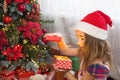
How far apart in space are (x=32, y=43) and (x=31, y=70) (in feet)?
0.72

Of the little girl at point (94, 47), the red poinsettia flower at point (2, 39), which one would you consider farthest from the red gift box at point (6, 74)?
the little girl at point (94, 47)

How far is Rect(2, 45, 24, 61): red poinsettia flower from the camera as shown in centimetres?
184

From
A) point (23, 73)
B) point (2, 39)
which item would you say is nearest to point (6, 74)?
point (23, 73)

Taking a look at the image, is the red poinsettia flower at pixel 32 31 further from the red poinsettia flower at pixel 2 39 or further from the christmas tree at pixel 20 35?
the red poinsettia flower at pixel 2 39

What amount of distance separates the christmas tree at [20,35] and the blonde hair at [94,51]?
0.51 meters

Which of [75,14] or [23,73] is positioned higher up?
[75,14]

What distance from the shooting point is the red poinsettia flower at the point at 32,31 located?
189 centimetres

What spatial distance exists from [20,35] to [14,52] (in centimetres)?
14

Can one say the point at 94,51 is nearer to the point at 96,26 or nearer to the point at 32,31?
the point at 96,26

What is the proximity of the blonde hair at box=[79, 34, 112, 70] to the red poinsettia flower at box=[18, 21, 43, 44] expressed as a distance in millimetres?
498

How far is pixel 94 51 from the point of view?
1538 millimetres

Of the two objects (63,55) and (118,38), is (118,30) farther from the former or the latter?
(63,55)

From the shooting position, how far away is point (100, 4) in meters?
2.24

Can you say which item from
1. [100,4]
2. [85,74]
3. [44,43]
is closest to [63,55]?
[44,43]
